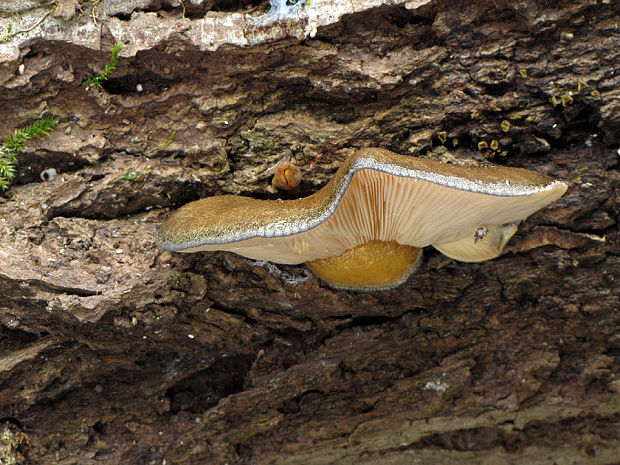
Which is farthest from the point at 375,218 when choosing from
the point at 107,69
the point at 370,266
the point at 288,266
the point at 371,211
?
the point at 107,69

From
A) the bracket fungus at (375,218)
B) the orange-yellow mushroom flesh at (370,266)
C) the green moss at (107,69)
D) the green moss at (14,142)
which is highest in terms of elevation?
the green moss at (107,69)

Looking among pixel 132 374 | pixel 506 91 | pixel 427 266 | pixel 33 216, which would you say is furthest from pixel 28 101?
pixel 506 91

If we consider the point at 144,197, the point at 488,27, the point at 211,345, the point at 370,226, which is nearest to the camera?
the point at 370,226

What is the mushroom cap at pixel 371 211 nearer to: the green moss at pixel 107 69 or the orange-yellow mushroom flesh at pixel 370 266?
the orange-yellow mushroom flesh at pixel 370 266

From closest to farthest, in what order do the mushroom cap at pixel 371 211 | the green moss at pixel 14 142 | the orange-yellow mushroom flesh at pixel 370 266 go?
the mushroom cap at pixel 371 211
the orange-yellow mushroom flesh at pixel 370 266
the green moss at pixel 14 142

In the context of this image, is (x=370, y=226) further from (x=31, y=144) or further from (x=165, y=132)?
(x=31, y=144)

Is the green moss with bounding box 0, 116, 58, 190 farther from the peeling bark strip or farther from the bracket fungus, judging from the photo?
the bracket fungus

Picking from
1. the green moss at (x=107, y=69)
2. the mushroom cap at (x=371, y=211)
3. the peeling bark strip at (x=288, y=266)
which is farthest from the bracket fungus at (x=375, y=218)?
the green moss at (x=107, y=69)
